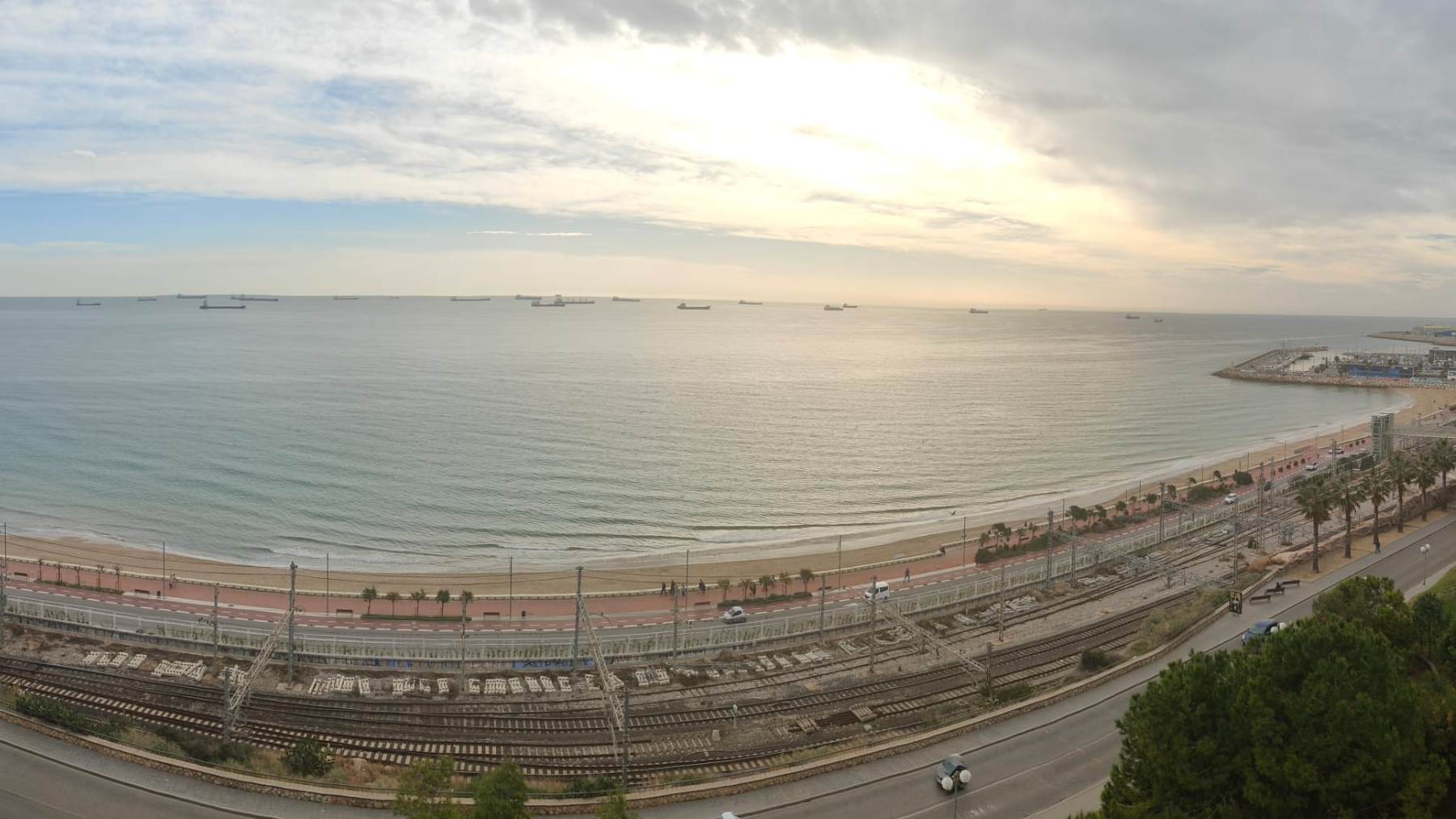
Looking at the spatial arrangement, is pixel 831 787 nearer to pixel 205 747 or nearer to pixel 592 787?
pixel 592 787

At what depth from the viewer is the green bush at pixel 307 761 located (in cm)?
2138

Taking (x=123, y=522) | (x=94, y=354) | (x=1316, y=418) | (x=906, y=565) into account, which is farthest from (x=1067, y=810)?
(x=94, y=354)

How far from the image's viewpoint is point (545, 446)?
245 feet

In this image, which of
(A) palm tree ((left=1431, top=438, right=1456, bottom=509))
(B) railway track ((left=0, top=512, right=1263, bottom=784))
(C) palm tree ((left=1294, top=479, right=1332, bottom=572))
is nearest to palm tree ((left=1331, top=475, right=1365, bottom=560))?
(C) palm tree ((left=1294, top=479, right=1332, bottom=572))

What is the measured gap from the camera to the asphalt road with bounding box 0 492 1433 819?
18234 millimetres

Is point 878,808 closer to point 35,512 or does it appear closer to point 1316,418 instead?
point 35,512

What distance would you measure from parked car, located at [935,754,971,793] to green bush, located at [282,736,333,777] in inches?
591

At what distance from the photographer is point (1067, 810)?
18.6 m

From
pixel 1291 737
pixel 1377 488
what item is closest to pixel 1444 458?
pixel 1377 488

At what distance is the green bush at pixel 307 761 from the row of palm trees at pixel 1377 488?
39.1m

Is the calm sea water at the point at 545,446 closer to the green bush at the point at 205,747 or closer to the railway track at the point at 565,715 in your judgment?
the railway track at the point at 565,715

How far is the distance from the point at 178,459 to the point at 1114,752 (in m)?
68.5

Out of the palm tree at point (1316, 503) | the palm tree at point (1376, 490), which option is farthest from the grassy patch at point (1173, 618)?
the palm tree at point (1376, 490)

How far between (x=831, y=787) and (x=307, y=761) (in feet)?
42.8
